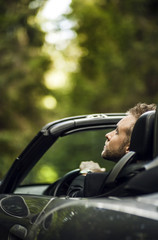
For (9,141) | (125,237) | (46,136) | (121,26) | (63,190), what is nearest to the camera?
(125,237)

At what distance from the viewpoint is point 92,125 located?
139 inches

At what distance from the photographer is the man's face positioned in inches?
128

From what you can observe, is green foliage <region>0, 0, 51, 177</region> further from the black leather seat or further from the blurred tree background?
the black leather seat

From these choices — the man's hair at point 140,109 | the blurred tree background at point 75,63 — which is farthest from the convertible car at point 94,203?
the blurred tree background at point 75,63

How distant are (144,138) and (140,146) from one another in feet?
0.14

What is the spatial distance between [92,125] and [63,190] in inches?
21.7

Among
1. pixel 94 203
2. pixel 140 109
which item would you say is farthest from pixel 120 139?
pixel 94 203

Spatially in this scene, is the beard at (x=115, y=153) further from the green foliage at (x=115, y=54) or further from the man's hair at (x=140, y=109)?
the green foliage at (x=115, y=54)

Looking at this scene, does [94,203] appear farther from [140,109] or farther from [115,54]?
[115,54]

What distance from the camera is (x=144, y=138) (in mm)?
2119

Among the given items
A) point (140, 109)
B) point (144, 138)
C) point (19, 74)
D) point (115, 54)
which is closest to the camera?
point (144, 138)

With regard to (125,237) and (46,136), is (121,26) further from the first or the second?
(125,237)

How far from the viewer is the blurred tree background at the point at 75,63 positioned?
46.0 ft

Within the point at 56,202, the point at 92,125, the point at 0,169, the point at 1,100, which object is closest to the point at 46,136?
the point at 92,125
